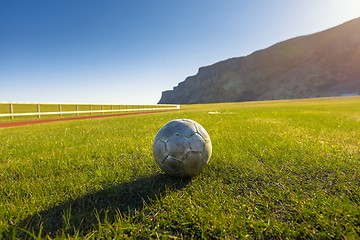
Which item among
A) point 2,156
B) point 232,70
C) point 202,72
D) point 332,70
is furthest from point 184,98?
point 2,156

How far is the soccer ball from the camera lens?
275 cm

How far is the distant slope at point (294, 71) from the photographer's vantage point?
328 feet

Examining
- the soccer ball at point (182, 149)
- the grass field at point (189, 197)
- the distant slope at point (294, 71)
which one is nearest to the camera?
the grass field at point (189, 197)

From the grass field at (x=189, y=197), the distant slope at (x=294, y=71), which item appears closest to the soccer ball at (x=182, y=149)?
the grass field at (x=189, y=197)

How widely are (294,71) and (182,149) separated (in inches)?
5117

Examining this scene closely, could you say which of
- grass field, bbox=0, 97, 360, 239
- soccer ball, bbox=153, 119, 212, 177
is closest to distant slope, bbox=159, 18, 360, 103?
grass field, bbox=0, 97, 360, 239

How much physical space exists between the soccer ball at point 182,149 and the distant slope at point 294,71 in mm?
115820

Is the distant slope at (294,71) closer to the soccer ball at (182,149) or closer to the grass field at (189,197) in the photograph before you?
the grass field at (189,197)

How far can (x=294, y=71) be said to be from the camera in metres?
113

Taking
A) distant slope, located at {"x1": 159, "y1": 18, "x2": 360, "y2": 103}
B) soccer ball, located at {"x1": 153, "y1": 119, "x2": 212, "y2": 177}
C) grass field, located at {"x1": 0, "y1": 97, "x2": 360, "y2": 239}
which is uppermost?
distant slope, located at {"x1": 159, "y1": 18, "x2": 360, "y2": 103}

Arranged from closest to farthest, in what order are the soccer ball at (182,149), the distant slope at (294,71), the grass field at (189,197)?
the grass field at (189,197) < the soccer ball at (182,149) < the distant slope at (294,71)

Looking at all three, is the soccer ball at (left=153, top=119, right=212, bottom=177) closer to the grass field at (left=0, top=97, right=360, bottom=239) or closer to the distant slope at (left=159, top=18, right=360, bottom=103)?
the grass field at (left=0, top=97, right=360, bottom=239)

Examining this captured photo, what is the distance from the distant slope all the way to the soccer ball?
116 meters

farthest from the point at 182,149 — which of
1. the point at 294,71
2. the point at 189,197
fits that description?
the point at 294,71
